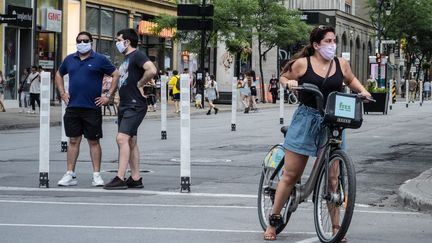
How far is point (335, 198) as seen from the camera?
746cm

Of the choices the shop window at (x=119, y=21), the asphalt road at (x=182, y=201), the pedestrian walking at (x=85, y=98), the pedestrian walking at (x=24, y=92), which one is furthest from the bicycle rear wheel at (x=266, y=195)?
the shop window at (x=119, y=21)

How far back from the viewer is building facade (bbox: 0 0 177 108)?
3838 cm

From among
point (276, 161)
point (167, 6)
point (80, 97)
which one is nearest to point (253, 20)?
point (167, 6)

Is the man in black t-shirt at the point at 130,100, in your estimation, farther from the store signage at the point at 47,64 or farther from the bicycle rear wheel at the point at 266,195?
the store signage at the point at 47,64

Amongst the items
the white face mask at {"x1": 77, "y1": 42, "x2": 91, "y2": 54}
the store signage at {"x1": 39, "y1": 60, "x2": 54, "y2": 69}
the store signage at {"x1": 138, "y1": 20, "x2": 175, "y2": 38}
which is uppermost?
the store signage at {"x1": 138, "y1": 20, "x2": 175, "y2": 38}

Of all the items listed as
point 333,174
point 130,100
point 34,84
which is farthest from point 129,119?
point 34,84

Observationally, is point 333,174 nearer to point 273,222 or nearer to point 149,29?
point 273,222

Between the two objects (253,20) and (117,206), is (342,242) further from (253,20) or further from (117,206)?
(253,20)

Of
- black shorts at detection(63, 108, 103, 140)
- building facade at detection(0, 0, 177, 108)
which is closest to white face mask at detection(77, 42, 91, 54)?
black shorts at detection(63, 108, 103, 140)

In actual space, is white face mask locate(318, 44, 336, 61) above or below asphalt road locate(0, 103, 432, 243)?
above

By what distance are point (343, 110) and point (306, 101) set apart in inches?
15.8

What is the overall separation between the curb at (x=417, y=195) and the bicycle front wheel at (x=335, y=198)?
3.05 metres

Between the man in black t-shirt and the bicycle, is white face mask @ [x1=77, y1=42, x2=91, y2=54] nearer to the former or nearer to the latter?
the man in black t-shirt

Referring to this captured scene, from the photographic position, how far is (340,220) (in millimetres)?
7578
